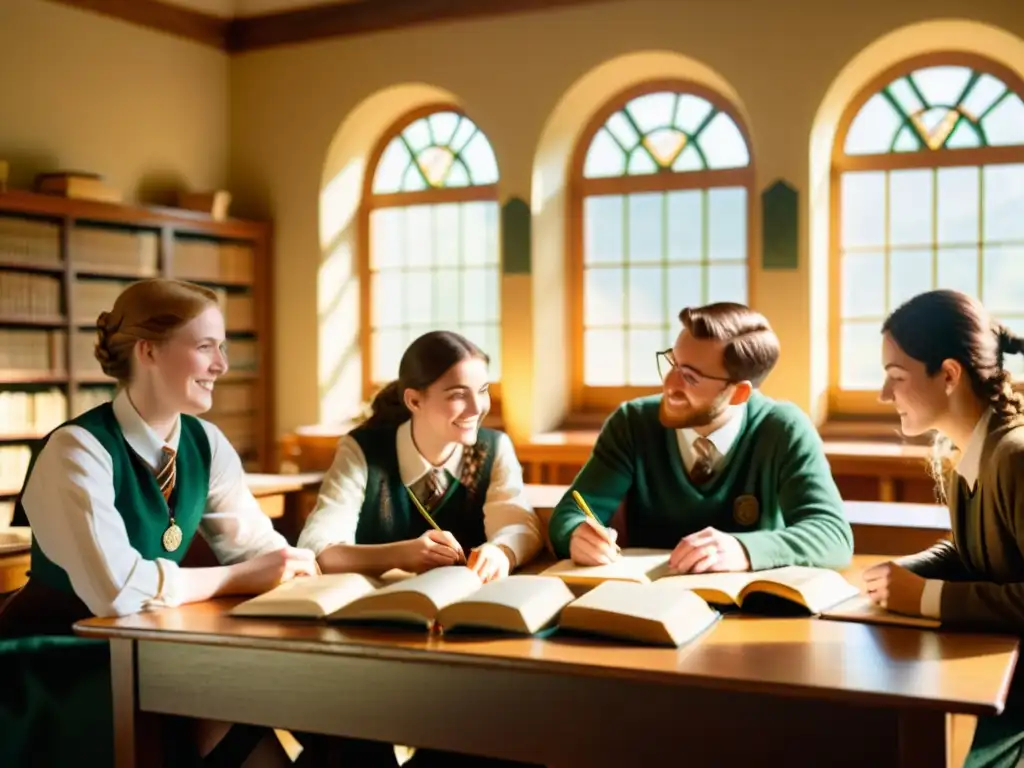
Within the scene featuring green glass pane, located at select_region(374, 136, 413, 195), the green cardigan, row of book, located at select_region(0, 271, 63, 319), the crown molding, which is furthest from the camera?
green glass pane, located at select_region(374, 136, 413, 195)

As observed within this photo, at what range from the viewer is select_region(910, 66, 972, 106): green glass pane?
18.1 ft

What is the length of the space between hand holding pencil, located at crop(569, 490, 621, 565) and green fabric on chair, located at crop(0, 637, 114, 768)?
91 cm

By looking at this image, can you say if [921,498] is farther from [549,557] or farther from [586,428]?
[549,557]

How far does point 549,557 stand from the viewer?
265cm

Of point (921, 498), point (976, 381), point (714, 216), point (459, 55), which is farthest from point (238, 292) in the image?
point (976, 381)

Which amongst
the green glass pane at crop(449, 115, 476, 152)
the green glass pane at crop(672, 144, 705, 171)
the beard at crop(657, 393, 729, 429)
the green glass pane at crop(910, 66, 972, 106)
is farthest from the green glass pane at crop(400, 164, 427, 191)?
the beard at crop(657, 393, 729, 429)

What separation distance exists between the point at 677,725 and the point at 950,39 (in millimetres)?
4640

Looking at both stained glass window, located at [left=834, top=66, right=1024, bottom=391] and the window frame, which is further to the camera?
the window frame

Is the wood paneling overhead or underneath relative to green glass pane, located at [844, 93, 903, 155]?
overhead

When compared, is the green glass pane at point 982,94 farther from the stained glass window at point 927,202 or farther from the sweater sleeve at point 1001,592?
the sweater sleeve at point 1001,592

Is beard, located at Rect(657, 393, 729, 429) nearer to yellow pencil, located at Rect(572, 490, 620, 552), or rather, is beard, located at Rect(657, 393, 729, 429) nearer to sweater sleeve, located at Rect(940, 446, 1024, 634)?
yellow pencil, located at Rect(572, 490, 620, 552)

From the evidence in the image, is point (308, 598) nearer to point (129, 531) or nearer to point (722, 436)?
point (129, 531)

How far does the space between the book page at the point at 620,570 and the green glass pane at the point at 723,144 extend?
3896 millimetres

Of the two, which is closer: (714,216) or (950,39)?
(950,39)
